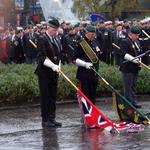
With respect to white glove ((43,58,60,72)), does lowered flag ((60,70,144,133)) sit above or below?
below

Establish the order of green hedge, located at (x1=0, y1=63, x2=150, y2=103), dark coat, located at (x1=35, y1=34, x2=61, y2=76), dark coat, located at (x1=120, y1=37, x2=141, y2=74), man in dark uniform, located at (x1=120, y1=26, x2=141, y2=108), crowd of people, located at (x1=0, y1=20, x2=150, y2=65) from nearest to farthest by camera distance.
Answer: dark coat, located at (x1=35, y1=34, x2=61, y2=76), man in dark uniform, located at (x1=120, y1=26, x2=141, y2=108), dark coat, located at (x1=120, y1=37, x2=141, y2=74), green hedge, located at (x1=0, y1=63, x2=150, y2=103), crowd of people, located at (x1=0, y1=20, x2=150, y2=65)

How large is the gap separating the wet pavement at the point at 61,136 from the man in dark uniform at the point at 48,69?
328 mm

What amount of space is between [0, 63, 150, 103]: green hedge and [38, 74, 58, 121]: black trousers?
8.70ft

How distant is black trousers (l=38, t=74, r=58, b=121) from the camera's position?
1126 centimetres

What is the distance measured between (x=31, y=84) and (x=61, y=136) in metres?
4.05

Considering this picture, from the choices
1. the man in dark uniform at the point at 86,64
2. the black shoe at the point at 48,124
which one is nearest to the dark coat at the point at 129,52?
the man in dark uniform at the point at 86,64

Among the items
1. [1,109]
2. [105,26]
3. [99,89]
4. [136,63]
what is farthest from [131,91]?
[105,26]

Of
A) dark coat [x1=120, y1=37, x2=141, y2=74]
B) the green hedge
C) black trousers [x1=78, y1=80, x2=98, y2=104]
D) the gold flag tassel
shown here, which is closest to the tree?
the green hedge

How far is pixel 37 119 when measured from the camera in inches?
493

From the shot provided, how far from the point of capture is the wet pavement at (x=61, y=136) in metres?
9.47

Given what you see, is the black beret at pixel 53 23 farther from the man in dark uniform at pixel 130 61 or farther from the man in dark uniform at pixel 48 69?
the man in dark uniform at pixel 130 61

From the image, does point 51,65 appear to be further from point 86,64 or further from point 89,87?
point 89,87

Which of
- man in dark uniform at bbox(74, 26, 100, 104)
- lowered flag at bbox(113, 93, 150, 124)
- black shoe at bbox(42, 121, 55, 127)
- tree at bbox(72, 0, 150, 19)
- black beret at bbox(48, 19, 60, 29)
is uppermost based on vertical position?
tree at bbox(72, 0, 150, 19)

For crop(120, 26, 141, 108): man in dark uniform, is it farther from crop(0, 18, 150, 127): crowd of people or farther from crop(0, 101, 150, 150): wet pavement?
crop(0, 101, 150, 150): wet pavement
